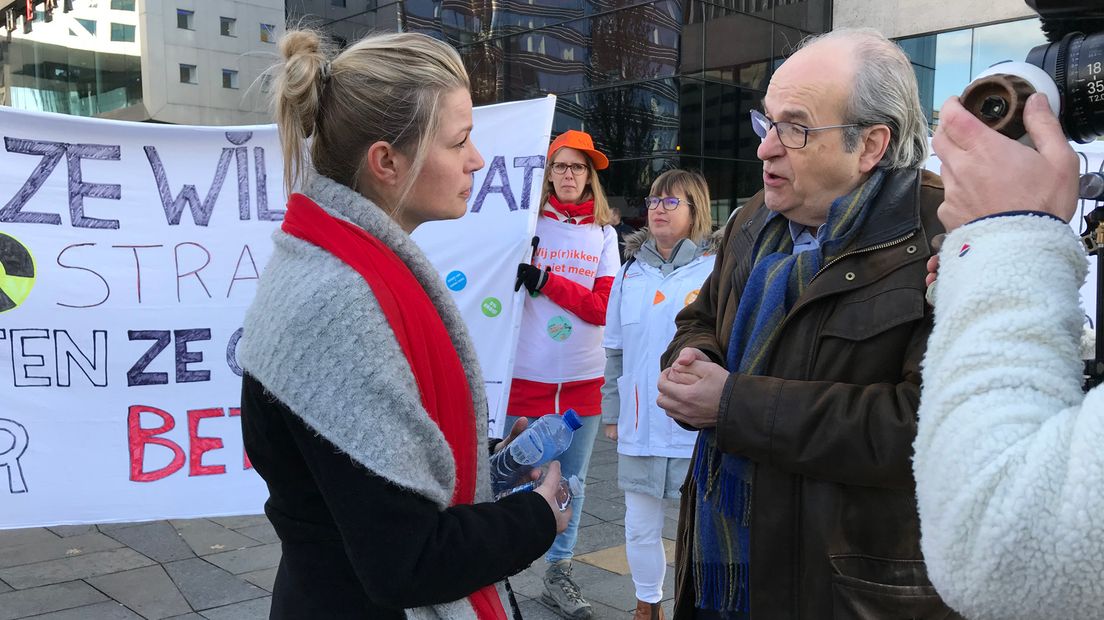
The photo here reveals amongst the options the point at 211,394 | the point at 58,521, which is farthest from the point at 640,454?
the point at 58,521

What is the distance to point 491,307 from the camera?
4293 mm

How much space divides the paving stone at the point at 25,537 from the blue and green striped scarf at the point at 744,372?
4287 millimetres

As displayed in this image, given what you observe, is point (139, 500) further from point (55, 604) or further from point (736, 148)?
point (736, 148)

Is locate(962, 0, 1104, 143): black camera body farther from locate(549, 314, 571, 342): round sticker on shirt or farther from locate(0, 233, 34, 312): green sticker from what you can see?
locate(0, 233, 34, 312): green sticker

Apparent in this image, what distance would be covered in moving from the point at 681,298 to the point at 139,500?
8.14 ft

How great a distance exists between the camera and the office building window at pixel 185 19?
65.0 feet

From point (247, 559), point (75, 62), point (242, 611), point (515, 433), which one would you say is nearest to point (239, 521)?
point (247, 559)

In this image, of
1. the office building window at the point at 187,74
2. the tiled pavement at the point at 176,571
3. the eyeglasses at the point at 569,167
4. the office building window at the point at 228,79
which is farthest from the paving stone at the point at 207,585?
the office building window at the point at 228,79

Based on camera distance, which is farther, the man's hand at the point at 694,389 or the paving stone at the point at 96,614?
the paving stone at the point at 96,614

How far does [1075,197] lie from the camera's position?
0.92 meters

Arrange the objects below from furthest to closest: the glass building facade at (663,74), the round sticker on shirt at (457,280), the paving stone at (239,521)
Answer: the glass building facade at (663,74) → the paving stone at (239,521) → the round sticker on shirt at (457,280)

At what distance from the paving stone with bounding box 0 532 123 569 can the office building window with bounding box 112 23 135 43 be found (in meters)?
18.1

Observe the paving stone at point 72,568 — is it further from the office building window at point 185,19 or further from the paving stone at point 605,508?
the office building window at point 185,19

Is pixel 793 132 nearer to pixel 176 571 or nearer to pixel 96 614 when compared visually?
pixel 96 614
